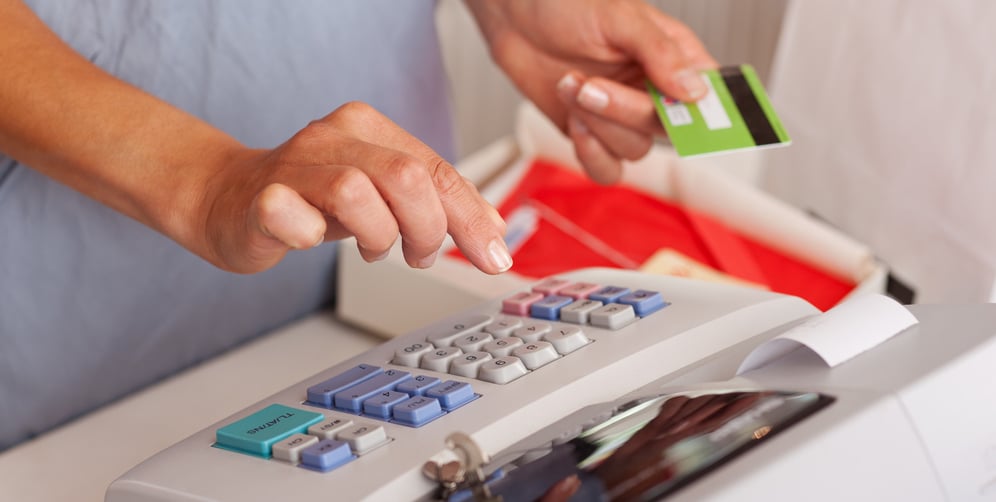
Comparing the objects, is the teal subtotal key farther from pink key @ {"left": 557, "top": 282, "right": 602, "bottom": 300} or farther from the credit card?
the credit card

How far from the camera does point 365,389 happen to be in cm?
48

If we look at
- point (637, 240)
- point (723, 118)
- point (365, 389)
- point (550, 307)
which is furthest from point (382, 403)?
point (637, 240)

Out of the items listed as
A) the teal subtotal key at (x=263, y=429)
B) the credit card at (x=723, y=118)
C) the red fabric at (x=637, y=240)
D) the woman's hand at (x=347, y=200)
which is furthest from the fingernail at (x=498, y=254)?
the red fabric at (x=637, y=240)

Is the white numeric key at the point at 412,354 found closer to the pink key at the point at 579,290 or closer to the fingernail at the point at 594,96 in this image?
the pink key at the point at 579,290

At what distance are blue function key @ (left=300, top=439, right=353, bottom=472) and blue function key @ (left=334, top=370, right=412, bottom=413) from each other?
0.14 feet

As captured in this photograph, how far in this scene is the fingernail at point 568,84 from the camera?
780 mm

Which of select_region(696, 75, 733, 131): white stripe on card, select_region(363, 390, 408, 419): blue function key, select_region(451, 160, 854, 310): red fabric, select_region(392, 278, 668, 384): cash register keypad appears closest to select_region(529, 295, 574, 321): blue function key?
select_region(392, 278, 668, 384): cash register keypad

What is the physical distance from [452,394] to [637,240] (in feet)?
1.66

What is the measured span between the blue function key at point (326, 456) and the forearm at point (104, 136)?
0.13m

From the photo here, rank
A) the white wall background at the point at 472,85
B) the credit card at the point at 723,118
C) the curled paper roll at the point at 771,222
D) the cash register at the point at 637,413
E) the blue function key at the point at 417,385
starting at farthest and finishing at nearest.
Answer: the white wall background at the point at 472,85, the curled paper roll at the point at 771,222, the credit card at the point at 723,118, the blue function key at the point at 417,385, the cash register at the point at 637,413

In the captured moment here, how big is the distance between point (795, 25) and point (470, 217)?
650mm

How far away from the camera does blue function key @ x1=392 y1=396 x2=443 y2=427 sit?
449 mm

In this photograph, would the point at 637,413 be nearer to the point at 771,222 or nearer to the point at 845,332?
the point at 845,332

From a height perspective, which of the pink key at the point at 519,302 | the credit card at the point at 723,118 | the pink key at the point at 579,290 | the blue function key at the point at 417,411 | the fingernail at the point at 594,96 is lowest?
the blue function key at the point at 417,411
